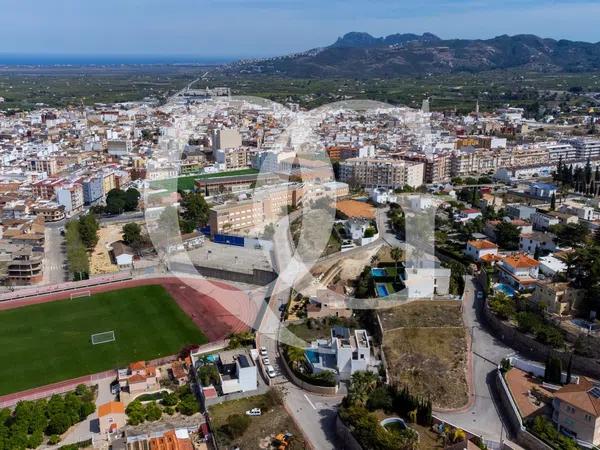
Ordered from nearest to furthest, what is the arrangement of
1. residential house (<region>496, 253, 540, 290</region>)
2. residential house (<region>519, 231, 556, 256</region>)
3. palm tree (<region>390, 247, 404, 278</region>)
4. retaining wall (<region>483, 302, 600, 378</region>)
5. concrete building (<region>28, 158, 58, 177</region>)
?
retaining wall (<region>483, 302, 600, 378</region>), residential house (<region>496, 253, 540, 290</region>), palm tree (<region>390, 247, 404, 278</region>), residential house (<region>519, 231, 556, 256</region>), concrete building (<region>28, 158, 58, 177</region>)

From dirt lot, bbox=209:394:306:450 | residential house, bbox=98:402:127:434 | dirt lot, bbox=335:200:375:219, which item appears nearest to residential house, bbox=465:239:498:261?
dirt lot, bbox=335:200:375:219

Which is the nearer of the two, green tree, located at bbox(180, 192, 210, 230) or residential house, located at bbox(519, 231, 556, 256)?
residential house, located at bbox(519, 231, 556, 256)

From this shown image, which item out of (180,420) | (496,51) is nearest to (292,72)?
(496,51)

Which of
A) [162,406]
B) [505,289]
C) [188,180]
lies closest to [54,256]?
[162,406]

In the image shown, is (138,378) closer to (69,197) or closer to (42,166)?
(69,197)

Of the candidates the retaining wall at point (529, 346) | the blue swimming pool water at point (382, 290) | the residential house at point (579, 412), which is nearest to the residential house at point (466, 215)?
the blue swimming pool water at point (382, 290)

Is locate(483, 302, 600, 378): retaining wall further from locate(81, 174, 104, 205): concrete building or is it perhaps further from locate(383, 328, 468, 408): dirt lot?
locate(81, 174, 104, 205): concrete building
